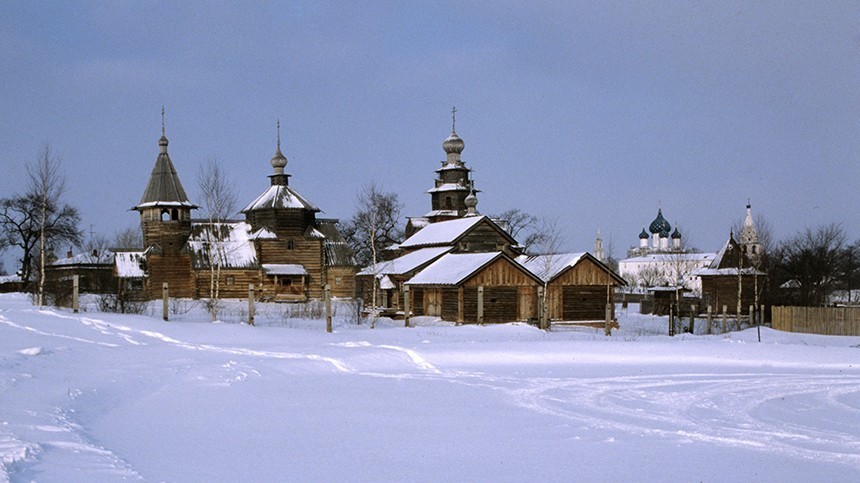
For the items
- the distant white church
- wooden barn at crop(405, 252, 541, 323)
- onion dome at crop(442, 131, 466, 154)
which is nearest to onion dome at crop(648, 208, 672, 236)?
the distant white church

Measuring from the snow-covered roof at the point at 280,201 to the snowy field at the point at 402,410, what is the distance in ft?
99.1

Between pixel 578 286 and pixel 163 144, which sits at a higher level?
pixel 163 144

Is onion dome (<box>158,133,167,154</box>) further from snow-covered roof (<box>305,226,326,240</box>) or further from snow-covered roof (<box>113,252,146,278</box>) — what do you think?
snow-covered roof (<box>305,226,326,240</box>)

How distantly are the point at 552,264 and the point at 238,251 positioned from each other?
21.9 m

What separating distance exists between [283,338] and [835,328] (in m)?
24.8

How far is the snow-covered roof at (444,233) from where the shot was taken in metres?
46.6

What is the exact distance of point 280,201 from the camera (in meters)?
53.2

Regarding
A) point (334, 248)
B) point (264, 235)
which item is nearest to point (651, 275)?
point (334, 248)


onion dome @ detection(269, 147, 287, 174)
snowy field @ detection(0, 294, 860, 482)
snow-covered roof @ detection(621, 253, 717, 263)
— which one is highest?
onion dome @ detection(269, 147, 287, 174)

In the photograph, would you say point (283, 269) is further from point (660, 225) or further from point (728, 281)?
point (660, 225)

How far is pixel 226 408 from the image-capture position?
12.3m

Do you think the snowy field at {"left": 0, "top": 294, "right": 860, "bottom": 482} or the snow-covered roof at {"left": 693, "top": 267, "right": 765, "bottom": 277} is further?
the snow-covered roof at {"left": 693, "top": 267, "right": 765, "bottom": 277}

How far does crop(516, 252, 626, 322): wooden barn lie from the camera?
40.0 meters

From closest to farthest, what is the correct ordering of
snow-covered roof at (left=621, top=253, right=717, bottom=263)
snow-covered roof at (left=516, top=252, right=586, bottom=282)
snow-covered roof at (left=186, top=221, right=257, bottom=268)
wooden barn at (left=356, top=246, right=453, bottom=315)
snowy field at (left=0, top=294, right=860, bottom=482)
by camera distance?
snowy field at (left=0, top=294, right=860, bottom=482)
snow-covered roof at (left=516, top=252, right=586, bottom=282)
wooden barn at (left=356, top=246, right=453, bottom=315)
snow-covered roof at (left=186, top=221, right=257, bottom=268)
snow-covered roof at (left=621, top=253, right=717, bottom=263)
